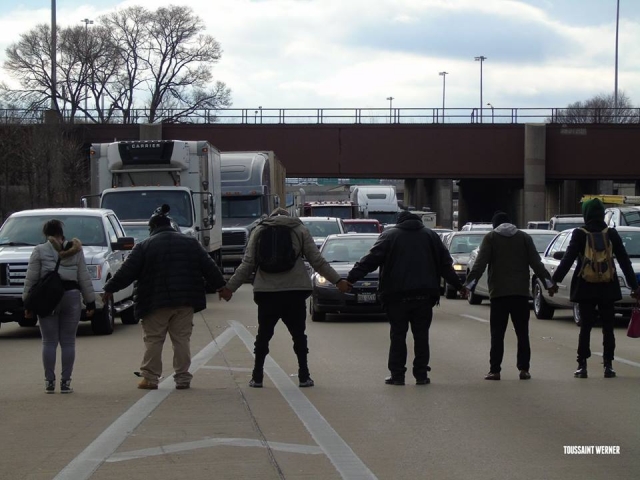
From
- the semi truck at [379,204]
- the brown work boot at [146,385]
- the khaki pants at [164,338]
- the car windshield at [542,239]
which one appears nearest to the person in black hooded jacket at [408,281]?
the khaki pants at [164,338]

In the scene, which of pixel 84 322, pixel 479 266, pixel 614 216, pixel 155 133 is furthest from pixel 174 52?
pixel 479 266

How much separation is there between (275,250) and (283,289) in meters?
0.41

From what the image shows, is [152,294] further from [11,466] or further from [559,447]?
[559,447]

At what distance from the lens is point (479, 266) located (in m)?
11.6

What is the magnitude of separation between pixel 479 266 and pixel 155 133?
41476 mm

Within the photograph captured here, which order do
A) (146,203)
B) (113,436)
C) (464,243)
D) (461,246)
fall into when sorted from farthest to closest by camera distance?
(464,243)
(461,246)
(146,203)
(113,436)

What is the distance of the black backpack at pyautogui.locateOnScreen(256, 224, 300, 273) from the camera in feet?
35.3

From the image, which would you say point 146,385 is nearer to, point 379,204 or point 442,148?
point 379,204

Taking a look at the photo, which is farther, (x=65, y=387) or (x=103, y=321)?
(x=103, y=321)

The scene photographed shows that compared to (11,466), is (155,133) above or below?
above

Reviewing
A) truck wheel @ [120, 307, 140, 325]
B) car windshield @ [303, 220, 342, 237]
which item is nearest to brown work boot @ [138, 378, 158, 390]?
truck wheel @ [120, 307, 140, 325]

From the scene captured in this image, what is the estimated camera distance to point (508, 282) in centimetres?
1161

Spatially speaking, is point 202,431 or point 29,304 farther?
point 29,304

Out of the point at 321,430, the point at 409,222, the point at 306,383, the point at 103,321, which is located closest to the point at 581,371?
the point at 409,222
